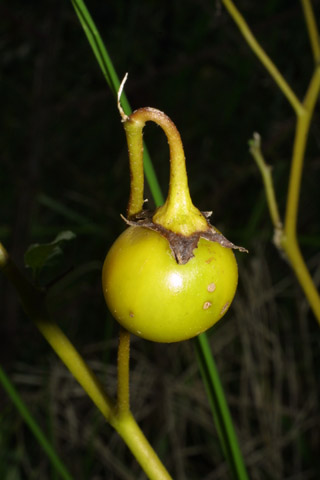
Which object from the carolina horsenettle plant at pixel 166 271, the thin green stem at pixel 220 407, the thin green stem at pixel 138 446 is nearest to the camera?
the carolina horsenettle plant at pixel 166 271

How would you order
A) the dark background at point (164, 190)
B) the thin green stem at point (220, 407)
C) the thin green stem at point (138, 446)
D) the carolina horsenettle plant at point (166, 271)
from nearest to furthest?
the carolina horsenettle plant at point (166, 271)
the thin green stem at point (138, 446)
the thin green stem at point (220, 407)
the dark background at point (164, 190)

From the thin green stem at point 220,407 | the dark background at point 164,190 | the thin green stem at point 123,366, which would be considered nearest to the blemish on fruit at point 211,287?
the thin green stem at point 123,366

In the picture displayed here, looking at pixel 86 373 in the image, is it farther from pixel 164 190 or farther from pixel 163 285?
pixel 164 190

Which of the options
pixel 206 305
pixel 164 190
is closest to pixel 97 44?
pixel 206 305

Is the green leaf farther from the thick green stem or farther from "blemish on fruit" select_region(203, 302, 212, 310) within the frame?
"blemish on fruit" select_region(203, 302, 212, 310)

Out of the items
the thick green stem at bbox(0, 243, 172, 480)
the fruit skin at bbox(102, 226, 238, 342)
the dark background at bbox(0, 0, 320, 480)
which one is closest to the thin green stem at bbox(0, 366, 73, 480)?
the thick green stem at bbox(0, 243, 172, 480)

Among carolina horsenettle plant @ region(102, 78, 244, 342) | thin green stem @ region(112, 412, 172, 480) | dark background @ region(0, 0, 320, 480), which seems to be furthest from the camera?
dark background @ region(0, 0, 320, 480)

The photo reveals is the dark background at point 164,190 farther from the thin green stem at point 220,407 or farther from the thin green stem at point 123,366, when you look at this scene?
the thin green stem at point 123,366
